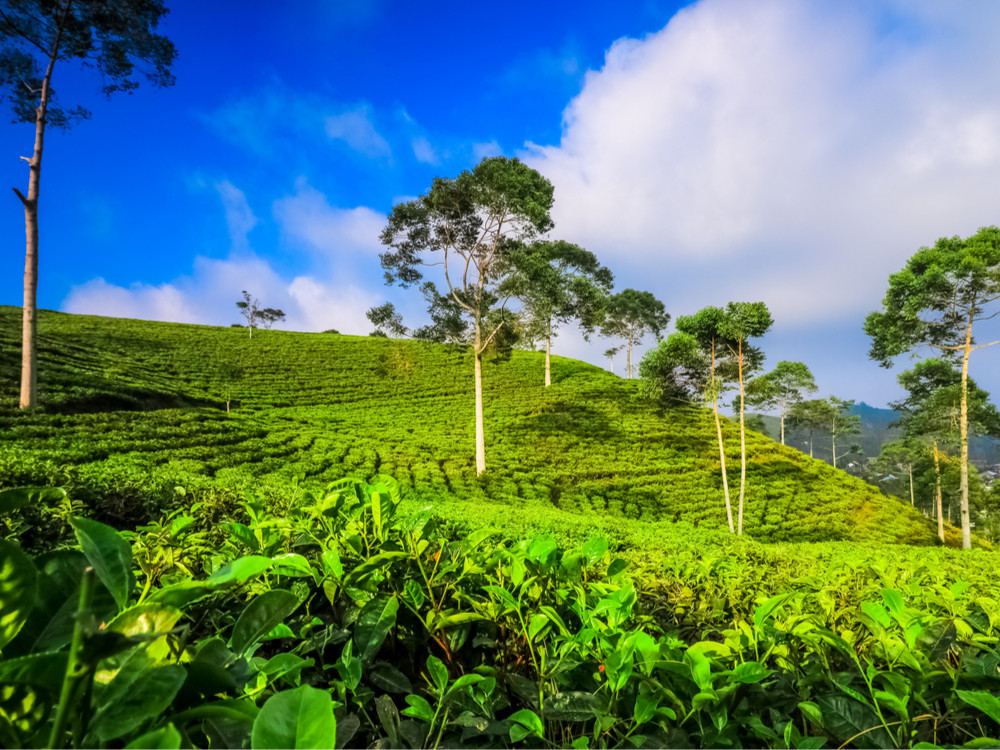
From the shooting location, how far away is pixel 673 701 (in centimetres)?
63

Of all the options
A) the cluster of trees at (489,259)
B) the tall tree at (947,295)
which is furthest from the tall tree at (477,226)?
the tall tree at (947,295)

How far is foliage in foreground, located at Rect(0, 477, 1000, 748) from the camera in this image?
1.05 ft

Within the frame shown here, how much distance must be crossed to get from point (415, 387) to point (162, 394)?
1077 cm

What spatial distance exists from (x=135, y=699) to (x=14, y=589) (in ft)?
0.38

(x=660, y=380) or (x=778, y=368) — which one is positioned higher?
(x=778, y=368)

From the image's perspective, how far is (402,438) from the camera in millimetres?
16062

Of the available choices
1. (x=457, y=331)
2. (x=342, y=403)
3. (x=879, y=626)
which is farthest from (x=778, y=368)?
(x=879, y=626)

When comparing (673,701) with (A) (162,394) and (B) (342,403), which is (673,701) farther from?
(B) (342,403)

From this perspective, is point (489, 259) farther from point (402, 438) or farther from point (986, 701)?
point (986, 701)

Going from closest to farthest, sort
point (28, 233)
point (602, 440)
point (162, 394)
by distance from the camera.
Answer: point (28, 233) → point (162, 394) → point (602, 440)

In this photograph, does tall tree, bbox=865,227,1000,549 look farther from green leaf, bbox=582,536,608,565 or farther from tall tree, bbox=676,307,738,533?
green leaf, bbox=582,536,608,565

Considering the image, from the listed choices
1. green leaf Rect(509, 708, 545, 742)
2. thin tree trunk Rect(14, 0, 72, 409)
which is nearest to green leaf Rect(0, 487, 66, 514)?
green leaf Rect(509, 708, 545, 742)

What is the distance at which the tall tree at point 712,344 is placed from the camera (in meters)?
14.1

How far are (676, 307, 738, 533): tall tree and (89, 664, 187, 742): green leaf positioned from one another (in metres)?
15.2
